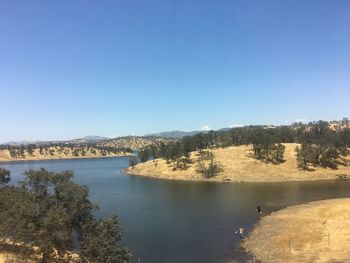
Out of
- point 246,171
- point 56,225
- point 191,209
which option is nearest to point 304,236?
point 191,209

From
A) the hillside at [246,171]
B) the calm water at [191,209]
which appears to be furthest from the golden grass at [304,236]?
the hillside at [246,171]

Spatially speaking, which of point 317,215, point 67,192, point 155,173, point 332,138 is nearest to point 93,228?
point 67,192

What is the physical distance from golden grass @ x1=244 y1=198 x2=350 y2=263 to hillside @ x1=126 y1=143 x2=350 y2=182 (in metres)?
68.6

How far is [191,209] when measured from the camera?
299 ft

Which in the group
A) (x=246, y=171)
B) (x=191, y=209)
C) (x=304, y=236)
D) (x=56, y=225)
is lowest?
(x=191, y=209)

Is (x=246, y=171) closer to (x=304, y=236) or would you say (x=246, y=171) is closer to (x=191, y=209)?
(x=191, y=209)

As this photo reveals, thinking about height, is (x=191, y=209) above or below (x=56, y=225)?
below

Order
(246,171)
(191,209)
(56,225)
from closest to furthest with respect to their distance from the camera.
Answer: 1. (56,225)
2. (191,209)
3. (246,171)

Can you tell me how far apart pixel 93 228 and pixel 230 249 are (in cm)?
2477

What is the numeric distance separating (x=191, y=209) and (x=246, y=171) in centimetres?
6977

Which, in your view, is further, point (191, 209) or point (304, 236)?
point (191, 209)

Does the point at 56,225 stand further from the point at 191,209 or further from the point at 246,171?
the point at 246,171

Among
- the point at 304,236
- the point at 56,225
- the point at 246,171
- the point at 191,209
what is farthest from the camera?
the point at 246,171

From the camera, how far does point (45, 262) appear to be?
39.2 metres
